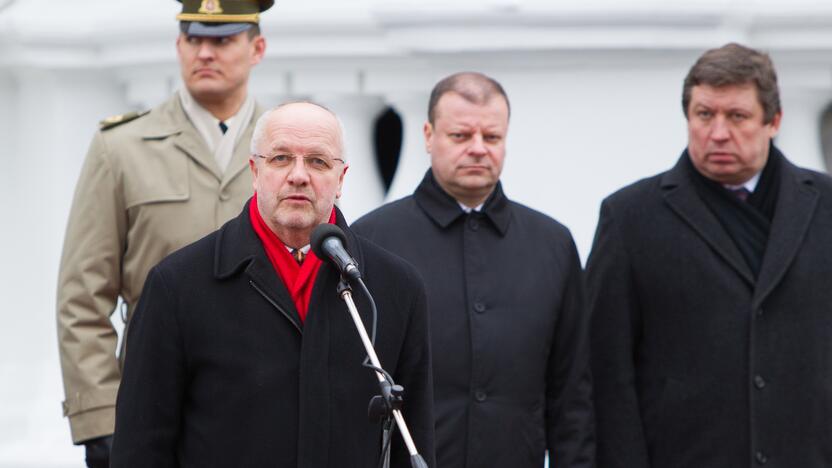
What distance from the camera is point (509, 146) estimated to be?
643cm

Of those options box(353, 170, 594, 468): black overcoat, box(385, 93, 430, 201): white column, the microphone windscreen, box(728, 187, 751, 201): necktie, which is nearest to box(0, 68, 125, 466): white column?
box(385, 93, 430, 201): white column

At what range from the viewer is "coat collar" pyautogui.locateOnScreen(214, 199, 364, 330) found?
3.95 metres

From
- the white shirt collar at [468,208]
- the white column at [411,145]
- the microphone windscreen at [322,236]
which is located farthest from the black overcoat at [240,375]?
the white column at [411,145]

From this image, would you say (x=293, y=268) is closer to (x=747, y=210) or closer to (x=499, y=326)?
(x=499, y=326)

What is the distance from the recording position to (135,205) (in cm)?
518

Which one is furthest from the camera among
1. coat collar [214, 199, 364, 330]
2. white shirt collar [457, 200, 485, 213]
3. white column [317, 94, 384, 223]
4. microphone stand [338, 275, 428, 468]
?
white column [317, 94, 384, 223]

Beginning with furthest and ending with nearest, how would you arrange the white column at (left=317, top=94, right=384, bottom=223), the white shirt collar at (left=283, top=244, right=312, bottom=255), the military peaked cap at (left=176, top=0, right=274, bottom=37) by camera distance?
the white column at (left=317, top=94, right=384, bottom=223) → the military peaked cap at (left=176, top=0, right=274, bottom=37) → the white shirt collar at (left=283, top=244, right=312, bottom=255)

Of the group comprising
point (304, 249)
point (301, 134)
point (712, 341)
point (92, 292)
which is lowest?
point (712, 341)

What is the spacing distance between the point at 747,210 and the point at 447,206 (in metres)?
0.84

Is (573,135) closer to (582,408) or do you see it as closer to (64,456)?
(582,408)

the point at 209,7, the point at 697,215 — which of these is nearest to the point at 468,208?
the point at 697,215

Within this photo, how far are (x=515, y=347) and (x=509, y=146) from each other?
58.0 inches

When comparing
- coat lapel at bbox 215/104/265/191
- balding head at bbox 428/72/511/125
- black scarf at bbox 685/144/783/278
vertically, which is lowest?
black scarf at bbox 685/144/783/278

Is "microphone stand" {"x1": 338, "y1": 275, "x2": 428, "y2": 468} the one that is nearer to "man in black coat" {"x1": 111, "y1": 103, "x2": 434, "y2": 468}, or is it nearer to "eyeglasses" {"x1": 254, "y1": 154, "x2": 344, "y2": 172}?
"man in black coat" {"x1": 111, "y1": 103, "x2": 434, "y2": 468}
